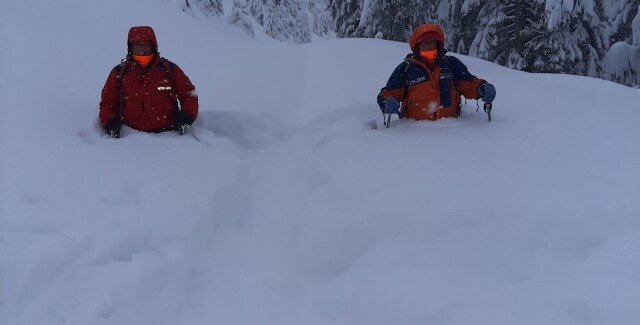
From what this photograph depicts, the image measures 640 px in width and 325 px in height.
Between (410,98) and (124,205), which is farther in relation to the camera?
(410,98)

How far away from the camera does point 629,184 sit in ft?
13.5

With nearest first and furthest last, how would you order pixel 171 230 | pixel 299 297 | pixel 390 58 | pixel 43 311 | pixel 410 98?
pixel 43 311, pixel 299 297, pixel 171 230, pixel 410 98, pixel 390 58

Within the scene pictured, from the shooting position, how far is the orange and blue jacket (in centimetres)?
611

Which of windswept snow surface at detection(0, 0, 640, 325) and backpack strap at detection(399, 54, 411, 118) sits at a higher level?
backpack strap at detection(399, 54, 411, 118)

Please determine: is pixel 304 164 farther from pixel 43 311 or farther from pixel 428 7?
pixel 428 7

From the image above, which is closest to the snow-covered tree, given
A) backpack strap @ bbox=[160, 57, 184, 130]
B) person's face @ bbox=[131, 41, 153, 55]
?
backpack strap @ bbox=[160, 57, 184, 130]

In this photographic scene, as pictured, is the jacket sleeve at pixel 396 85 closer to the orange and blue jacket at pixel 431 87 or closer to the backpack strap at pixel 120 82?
the orange and blue jacket at pixel 431 87

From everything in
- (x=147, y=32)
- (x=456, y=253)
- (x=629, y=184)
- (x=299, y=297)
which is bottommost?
(x=299, y=297)

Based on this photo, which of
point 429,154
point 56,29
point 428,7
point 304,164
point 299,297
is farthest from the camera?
point 428,7

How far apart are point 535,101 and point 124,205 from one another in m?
5.49

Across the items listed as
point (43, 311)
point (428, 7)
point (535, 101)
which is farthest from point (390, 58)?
point (43, 311)

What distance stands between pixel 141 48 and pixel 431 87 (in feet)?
11.0

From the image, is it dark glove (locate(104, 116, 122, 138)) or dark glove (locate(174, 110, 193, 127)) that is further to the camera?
dark glove (locate(174, 110, 193, 127))

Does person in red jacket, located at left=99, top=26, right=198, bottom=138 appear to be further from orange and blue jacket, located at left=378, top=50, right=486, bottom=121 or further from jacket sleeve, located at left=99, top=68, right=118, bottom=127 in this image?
orange and blue jacket, located at left=378, top=50, right=486, bottom=121
